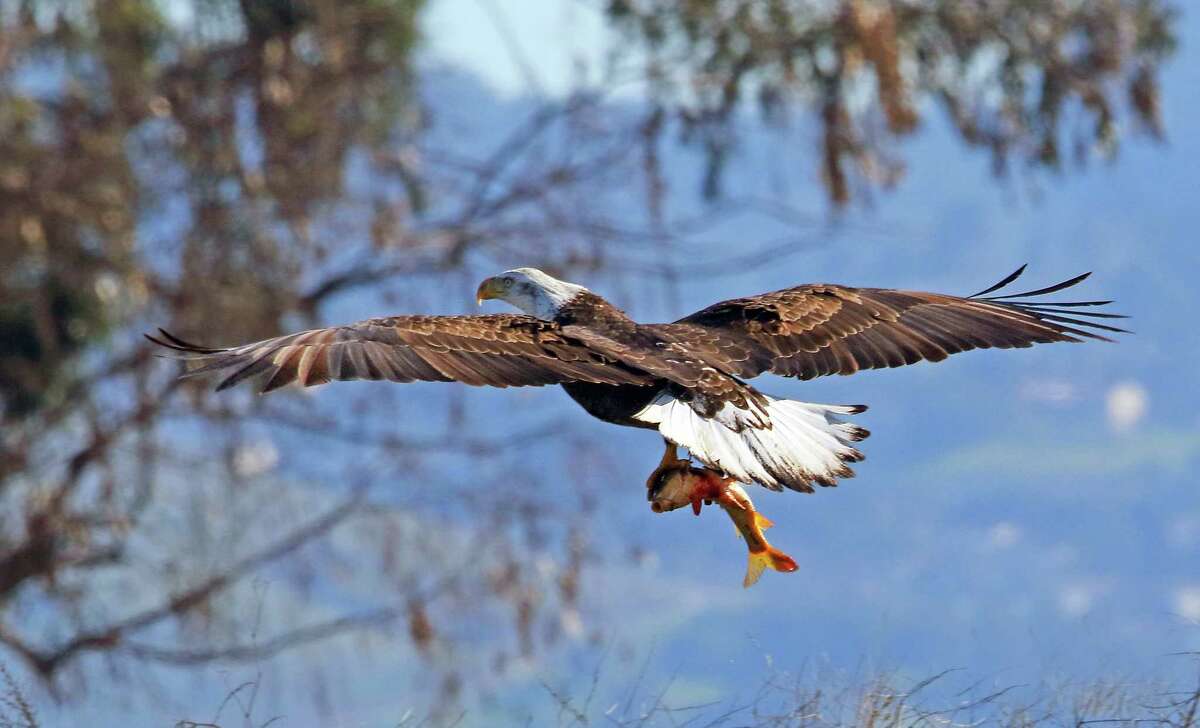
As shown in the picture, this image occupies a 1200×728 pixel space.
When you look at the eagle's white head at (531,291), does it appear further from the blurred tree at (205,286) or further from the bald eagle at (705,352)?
the blurred tree at (205,286)

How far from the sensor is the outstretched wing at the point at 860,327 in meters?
6.66

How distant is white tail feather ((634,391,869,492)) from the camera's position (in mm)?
5789

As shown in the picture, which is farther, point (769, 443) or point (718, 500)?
point (718, 500)

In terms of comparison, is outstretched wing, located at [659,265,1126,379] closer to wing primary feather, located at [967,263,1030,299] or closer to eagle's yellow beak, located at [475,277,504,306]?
wing primary feather, located at [967,263,1030,299]

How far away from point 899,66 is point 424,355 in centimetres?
1201

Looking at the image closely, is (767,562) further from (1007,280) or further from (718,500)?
(1007,280)

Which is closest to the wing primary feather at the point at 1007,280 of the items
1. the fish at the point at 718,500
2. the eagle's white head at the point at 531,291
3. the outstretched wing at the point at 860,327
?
the outstretched wing at the point at 860,327

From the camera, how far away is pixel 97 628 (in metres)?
16.7

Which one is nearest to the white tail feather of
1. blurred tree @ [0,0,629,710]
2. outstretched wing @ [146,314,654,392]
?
outstretched wing @ [146,314,654,392]

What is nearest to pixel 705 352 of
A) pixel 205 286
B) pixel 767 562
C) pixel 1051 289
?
pixel 767 562

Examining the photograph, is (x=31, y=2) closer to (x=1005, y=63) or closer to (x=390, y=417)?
(x=390, y=417)

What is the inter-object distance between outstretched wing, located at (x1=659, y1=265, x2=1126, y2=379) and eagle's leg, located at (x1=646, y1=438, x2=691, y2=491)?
0.34 m

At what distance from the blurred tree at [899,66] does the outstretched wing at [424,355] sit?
10580 mm

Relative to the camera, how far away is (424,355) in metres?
5.91
